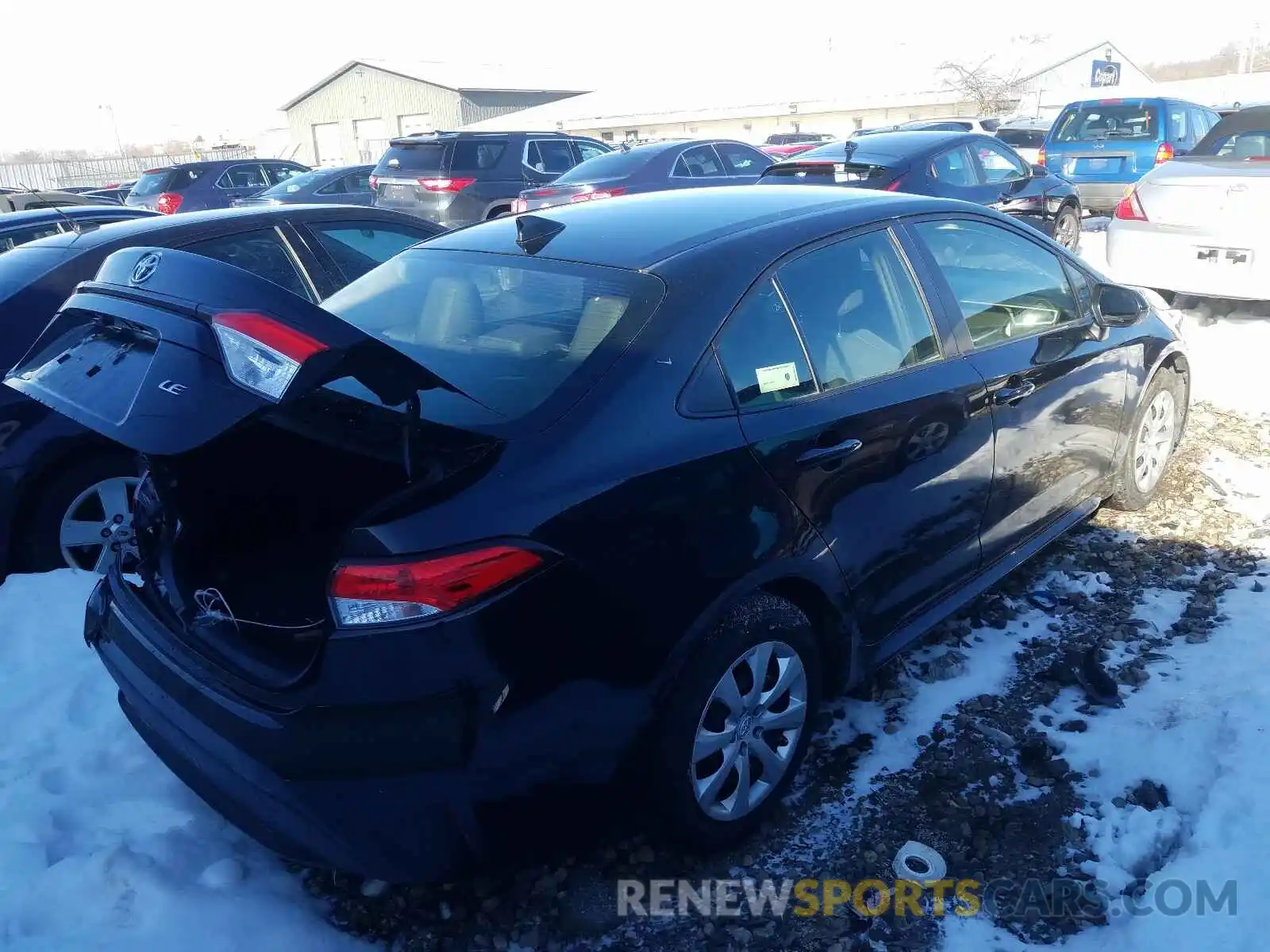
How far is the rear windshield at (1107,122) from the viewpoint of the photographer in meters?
13.7

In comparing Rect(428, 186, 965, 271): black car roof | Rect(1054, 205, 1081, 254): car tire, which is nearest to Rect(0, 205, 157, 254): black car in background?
Rect(428, 186, 965, 271): black car roof

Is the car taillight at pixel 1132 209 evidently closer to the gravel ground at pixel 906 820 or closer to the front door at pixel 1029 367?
the front door at pixel 1029 367

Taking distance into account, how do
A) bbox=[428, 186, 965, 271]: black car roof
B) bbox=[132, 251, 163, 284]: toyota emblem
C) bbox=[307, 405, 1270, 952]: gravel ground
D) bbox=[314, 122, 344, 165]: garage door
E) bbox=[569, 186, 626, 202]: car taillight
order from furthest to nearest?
bbox=[314, 122, 344, 165]: garage door
bbox=[569, 186, 626, 202]: car taillight
bbox=[428, 186, 965, 271]: black car roof
bbox=[307, 405, 1270, 952]: gravel ground
bbox=[132, 251, 163, 284]: toyota emblem

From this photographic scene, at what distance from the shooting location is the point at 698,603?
93.6 inches

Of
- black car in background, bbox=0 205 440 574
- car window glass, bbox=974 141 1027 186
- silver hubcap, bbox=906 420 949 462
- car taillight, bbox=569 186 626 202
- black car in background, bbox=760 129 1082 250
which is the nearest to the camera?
silver hubcap, bbox=906 420 949 462

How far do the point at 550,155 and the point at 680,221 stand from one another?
11.4 meters

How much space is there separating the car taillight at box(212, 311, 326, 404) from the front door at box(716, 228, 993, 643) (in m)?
1.11

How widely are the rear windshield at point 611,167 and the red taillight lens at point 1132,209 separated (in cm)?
509

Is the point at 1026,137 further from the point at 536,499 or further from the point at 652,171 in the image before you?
the point at 536,499

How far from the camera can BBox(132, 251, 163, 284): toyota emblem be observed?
2184mm

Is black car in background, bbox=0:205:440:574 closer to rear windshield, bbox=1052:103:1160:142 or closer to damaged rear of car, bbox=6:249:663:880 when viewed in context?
damaged rear of car, bbox=6:249:663:880

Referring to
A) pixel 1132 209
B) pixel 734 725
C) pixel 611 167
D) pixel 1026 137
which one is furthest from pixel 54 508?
pixel 1026 137

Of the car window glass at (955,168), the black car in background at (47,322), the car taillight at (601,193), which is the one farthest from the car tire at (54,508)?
the car window glass at (955,168)

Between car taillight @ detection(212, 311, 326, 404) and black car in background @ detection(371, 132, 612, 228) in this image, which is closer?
car taillight @ detection(212, 311, 326, 404)
